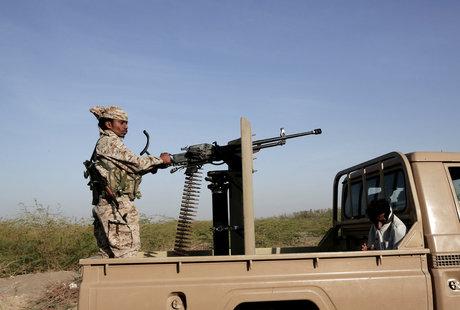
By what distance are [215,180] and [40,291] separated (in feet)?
20.5

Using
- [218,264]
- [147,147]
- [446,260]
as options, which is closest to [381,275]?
[446,260]

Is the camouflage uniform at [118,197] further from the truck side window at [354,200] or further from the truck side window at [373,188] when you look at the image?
the truck side window at [354,200]

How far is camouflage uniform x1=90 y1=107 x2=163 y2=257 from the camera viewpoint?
12.5ft

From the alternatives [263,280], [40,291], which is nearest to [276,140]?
[263,280]

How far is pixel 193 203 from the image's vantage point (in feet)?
15.0

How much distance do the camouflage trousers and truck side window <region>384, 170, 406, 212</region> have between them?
219 centimetres

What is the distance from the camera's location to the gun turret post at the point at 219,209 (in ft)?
14.5

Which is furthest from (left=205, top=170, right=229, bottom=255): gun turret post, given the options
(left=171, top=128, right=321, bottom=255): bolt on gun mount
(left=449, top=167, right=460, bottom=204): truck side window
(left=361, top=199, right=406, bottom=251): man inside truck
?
(left=449, top=167, right=460, bottom=204): truck side window

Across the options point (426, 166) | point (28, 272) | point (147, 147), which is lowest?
point (28, 272)

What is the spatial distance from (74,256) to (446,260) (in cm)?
1019

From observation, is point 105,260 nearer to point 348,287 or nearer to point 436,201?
point 348,287

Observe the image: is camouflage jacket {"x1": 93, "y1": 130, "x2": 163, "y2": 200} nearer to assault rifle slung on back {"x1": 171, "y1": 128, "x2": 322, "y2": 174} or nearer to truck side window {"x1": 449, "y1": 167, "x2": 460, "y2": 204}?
assault rifle slung on back {"x1": 171, "y1": 128, "x2": 322, "y2": 174}

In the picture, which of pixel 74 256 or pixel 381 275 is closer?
pixel 381 275

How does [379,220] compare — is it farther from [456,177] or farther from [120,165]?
[120,165]
